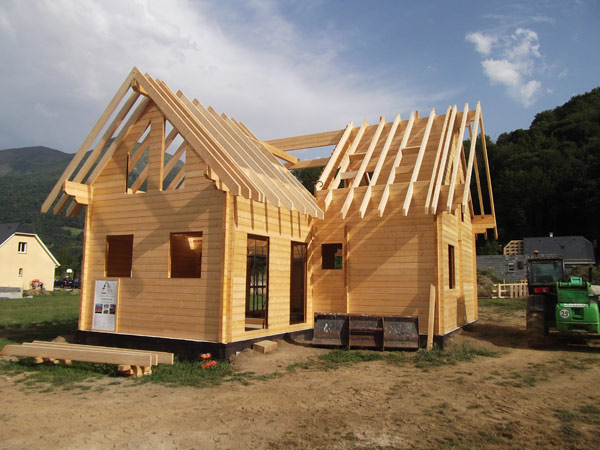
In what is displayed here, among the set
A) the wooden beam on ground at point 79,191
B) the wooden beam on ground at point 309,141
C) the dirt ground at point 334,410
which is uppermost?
the wooden beam on ground at point 309,141

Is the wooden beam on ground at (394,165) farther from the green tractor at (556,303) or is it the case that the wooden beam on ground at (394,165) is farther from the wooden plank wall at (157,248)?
the green tractor at (556,303)

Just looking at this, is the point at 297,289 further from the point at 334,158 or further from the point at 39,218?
the point at 39,218

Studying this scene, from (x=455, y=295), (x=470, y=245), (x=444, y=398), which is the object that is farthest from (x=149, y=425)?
(x=470, y=245)

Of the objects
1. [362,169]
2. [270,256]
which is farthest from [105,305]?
[362,169]

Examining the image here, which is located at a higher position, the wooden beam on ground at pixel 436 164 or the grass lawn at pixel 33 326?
the wooden beam on ground at pixel 436 164

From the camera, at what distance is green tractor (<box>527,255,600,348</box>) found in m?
10.6

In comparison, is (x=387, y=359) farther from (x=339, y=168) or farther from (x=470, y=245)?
(x=470, y=245)

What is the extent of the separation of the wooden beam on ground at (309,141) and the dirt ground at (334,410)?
8364 millimetres

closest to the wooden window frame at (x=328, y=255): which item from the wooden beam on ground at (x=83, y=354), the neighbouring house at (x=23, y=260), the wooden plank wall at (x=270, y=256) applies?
the wooden plank wall at (x=270, y=256)

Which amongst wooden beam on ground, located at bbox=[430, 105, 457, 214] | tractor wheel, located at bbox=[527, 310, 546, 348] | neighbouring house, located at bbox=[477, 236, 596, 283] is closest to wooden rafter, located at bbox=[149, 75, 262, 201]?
wooden beam on ground, located at bbox=[430, 105, 457, 214]

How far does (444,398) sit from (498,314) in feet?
45.5

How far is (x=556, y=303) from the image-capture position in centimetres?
1177

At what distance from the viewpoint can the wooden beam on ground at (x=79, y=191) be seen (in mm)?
10995

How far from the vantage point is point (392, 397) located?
22.3 ft
